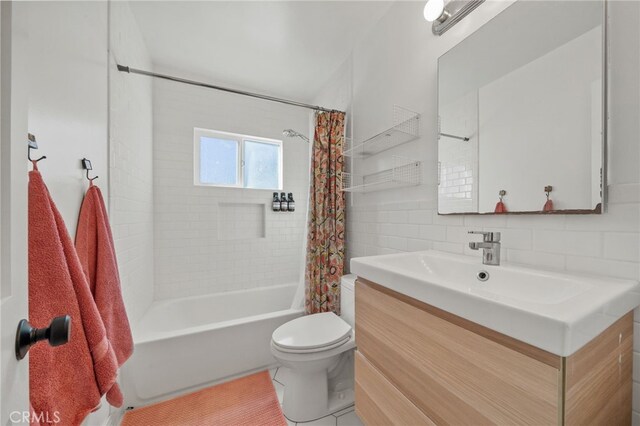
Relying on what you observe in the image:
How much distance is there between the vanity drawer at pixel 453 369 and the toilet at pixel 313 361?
485mm

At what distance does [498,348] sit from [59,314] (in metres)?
1.13

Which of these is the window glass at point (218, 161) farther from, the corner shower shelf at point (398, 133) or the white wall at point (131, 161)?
the corner shower shelf at point (398, 133)

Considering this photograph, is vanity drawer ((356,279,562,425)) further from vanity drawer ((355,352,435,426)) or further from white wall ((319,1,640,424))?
white wall ((319,1,640,424))

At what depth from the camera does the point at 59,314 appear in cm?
68

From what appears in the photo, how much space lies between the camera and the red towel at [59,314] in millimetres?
625

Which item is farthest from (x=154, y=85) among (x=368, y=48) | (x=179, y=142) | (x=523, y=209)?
(x=523, y=209)

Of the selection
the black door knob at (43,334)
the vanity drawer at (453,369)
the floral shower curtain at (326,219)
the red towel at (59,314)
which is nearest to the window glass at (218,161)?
the floral shower curtain at (326,219)

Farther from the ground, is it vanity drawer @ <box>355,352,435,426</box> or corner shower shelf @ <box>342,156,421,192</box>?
Result: corner shower shelf @ <box>342,156,421,192</box>

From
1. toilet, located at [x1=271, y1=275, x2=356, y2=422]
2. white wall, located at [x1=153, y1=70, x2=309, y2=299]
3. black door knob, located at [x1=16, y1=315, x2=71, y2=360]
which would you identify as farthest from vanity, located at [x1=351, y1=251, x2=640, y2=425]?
white wall, located at [x1=153, y1=70, x2=309, y2=299]

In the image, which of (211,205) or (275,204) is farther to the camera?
(275,204)

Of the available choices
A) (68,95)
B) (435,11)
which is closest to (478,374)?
(435,11)

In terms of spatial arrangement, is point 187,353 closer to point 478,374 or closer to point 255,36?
point 478,374

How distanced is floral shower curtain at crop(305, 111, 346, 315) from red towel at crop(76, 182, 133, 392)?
47.0 inches

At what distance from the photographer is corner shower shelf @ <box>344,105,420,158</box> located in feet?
4.74
